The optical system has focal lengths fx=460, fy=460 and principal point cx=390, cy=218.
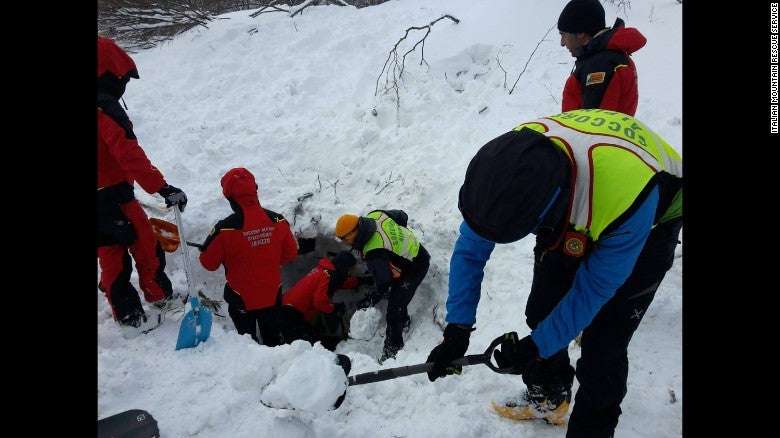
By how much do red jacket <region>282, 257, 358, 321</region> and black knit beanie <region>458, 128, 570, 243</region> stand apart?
10.4ft

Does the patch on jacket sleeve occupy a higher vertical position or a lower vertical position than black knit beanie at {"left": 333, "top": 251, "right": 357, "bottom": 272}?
higher

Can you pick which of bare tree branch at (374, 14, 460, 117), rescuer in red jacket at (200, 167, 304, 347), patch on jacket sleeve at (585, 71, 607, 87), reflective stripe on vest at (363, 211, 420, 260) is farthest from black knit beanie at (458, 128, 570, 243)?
bare tree branch at (374, 14, 460, 117)

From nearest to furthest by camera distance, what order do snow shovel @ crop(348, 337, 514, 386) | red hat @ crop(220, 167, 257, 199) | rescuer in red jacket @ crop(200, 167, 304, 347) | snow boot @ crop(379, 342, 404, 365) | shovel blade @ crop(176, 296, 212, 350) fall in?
1. snow shovel @ crop(348, 337, 514, 386)
2. shovel blade @ crop(176, 296, 212, 350)
3. red hat @ crop(220, 167, 257, 199)
4. rescuer in red jacket @ crop(200, 167, 304, 347)
5. snow boot @ crop(379, 342, 404, 365)

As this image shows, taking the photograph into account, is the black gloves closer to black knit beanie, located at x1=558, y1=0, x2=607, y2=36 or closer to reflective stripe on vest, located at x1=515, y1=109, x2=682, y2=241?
black knit beanie, located at x1=558, y1=0, x2=607, y2=36

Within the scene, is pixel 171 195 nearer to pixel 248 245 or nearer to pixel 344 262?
pixel 248 245

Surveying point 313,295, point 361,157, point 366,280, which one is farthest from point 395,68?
point 313,295

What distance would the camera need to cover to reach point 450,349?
2.26 m

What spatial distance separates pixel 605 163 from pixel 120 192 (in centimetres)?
303

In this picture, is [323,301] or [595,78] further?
[323,301]

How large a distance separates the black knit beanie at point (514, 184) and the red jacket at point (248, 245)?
7.97 ft

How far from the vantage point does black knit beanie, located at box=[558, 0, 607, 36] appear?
3.07 metres
